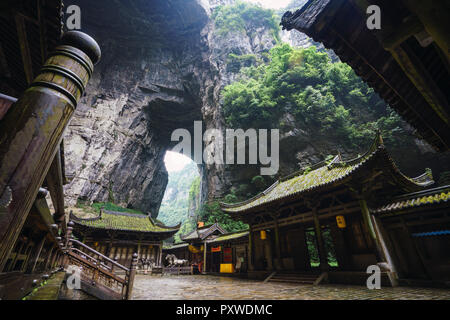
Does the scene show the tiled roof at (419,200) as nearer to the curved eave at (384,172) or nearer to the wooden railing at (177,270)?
the curved eave at (384,172)

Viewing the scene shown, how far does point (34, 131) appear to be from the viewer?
0.87m

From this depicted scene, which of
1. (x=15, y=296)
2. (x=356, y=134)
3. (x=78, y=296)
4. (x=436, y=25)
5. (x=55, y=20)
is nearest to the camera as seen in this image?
(x=436, y=25)

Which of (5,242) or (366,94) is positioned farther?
(366,94)

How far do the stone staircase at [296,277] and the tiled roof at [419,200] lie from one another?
3.48 meters

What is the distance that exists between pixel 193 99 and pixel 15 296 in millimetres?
31164

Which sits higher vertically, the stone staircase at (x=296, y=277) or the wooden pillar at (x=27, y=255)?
the wooden pillar at (x=27, y=255)

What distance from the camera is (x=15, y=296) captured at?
1960 millimetres

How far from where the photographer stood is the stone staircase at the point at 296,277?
27.0 feet

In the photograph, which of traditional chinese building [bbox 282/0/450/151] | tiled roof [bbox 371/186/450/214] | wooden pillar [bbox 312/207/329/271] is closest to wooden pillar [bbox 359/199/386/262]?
tiled roof [bbox 371/186/450/214]

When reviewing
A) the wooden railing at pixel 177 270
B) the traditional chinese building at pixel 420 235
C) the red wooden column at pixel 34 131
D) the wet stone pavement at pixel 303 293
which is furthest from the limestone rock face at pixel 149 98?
the red wooden column at pixel 34 131

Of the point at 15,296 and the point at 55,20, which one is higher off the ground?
the point at 55,20
